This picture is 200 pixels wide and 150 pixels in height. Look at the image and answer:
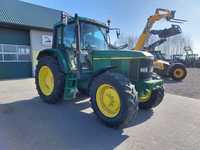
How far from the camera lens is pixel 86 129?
12.7 ft

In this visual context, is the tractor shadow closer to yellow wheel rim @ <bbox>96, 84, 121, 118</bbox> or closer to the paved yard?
the paved yard

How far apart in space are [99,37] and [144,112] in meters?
2.49

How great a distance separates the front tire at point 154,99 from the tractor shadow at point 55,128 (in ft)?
0.73

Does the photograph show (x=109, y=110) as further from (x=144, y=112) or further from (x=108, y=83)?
(x=144, y=112)

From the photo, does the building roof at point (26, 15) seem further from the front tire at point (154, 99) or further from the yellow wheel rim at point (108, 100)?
the front tire at point (154, 99)

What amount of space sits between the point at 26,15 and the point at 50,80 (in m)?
9.54

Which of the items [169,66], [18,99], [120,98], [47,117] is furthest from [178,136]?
[169,66]

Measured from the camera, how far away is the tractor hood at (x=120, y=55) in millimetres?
4211

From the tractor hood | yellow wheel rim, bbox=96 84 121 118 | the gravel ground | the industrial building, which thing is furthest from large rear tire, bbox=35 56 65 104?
the industrial building

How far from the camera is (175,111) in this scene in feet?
17.1

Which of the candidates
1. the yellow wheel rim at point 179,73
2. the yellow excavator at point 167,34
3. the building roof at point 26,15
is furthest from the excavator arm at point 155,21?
the building roof at point 26,15

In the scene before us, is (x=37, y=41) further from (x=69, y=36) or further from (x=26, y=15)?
(x=69, y=36)

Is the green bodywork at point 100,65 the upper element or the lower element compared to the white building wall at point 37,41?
lower

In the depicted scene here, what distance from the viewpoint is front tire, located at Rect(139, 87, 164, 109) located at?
16.3ft
